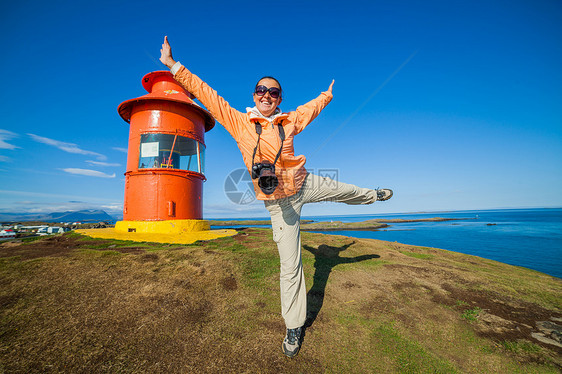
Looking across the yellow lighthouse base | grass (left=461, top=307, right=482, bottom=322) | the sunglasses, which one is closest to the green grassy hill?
grass (left=461, top=307, right=482, bottom=322)

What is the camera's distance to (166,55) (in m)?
2.88

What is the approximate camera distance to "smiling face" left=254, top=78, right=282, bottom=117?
321 centimetres

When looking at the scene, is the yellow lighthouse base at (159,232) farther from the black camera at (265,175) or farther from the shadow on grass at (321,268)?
the black camera at (265,175)

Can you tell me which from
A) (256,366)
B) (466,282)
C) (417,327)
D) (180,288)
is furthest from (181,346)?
(466,282)

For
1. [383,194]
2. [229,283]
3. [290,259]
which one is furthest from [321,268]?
[290,259]

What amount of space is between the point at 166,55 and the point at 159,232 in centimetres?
759

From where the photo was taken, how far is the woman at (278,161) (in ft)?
9.34

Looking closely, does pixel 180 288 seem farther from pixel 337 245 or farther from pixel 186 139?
pixel 186 139

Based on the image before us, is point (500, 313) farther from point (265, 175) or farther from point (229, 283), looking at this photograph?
point (229, 283)

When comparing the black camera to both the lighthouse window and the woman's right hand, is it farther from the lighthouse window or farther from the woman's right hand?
the lighthouse window

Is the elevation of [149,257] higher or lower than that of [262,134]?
lower

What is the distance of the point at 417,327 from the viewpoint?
313 cm

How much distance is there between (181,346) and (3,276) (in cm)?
419

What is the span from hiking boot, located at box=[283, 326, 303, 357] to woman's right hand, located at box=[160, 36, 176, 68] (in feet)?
12.7
